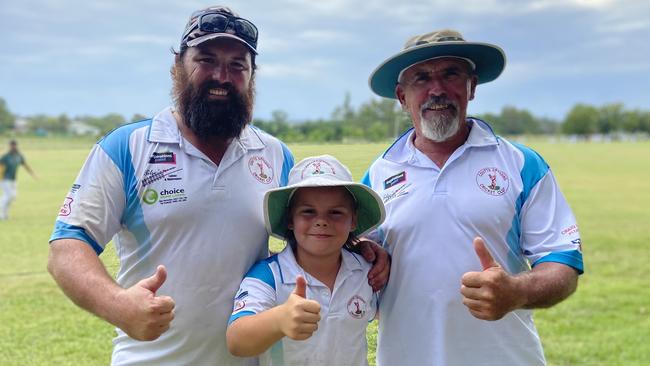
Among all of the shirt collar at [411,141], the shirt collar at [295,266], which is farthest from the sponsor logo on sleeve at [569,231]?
the shirt collar at [295,266]

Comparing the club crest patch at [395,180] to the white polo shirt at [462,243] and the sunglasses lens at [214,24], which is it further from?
the sunglasses lens at [214,24]

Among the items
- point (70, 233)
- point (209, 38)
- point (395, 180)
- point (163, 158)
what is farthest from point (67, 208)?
point (395, 180)

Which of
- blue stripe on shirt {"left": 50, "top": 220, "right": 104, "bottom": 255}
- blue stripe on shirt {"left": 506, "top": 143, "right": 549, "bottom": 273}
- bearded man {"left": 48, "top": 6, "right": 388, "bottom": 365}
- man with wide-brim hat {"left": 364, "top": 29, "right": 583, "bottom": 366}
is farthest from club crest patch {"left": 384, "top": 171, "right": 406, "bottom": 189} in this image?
blue stripe on shirt {"left": 50, "top": 220, "right": 104, "bottom": 255}

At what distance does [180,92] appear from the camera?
3.01 metres

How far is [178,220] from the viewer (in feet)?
9.18

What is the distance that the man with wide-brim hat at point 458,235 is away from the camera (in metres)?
2.98

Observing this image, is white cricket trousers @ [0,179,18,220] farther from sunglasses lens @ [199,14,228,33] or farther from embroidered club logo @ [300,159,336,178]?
embroidered club logo @ [300,159,336,178]

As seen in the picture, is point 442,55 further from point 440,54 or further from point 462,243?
point 462,243

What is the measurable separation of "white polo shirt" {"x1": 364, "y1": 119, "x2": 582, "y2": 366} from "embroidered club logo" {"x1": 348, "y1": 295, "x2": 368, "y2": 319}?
0.33 metres

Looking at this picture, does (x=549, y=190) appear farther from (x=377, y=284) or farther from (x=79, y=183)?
(x=79, y=183)

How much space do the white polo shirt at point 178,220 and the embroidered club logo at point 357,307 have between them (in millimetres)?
493

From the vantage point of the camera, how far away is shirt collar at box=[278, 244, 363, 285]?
2712mm

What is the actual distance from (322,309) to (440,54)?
1.43 m

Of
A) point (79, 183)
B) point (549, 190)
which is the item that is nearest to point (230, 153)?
point (79, 183)
